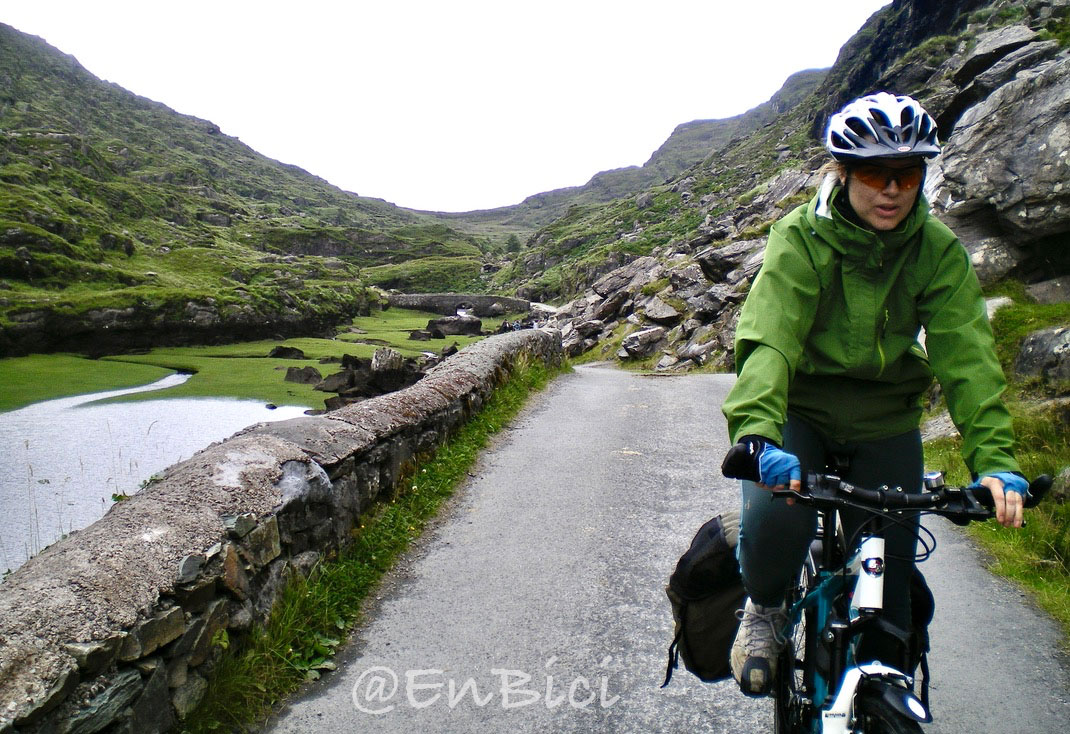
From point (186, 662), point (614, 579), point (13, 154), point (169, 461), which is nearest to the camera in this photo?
point (186, 662)

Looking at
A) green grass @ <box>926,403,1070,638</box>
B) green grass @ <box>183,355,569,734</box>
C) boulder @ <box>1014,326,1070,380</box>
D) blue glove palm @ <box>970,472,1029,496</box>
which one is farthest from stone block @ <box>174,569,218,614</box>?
boulder @ <box>1014,326,1070,380</box>

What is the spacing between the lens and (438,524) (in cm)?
543

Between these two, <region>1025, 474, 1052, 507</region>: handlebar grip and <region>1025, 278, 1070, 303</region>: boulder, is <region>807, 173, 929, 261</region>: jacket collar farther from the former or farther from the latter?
<region>1025, 278, 1070, 303</region>: boulder

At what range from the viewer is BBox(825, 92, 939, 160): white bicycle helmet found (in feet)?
7.15

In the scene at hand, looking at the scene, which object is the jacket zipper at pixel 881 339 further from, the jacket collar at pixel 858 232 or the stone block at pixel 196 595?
the stone block at pixel 196 595

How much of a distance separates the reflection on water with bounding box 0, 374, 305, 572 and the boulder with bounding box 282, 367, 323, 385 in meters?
2.23

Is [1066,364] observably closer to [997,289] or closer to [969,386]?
[997,289]

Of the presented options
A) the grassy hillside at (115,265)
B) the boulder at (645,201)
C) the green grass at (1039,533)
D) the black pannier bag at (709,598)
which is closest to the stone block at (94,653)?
the black pannier bag at (709,598)

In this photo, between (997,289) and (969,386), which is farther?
(997,289)

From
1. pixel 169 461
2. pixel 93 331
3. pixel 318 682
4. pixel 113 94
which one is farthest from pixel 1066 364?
pixel 113 94

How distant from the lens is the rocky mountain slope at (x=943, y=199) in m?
8.23

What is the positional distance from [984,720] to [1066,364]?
474 cm

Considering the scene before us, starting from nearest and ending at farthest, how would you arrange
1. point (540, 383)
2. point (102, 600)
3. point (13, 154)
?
point (102, 600) < point (540, 383) < point (13, 154)

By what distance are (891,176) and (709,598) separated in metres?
1.58
